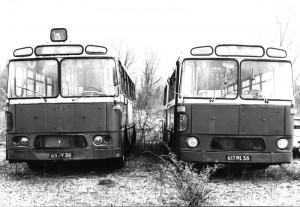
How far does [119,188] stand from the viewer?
7977 millimetres

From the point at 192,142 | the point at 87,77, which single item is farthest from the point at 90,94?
the point at 192,142

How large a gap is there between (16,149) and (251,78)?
5.27 metres

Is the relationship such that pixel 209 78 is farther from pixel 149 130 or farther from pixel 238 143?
pixel 149 130

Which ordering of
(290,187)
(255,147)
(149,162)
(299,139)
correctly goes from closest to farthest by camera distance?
1. (290,187)
2. (255,147)
3. (149,162)
4. (299,139)

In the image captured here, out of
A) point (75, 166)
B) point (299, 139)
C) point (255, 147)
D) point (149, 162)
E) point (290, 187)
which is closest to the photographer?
point (290, 187)

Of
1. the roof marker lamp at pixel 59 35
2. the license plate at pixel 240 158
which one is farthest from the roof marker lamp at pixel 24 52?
the license plate at pixel 240 158

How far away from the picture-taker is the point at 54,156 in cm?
903

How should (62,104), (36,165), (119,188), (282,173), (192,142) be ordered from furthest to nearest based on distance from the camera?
(36,165), (282,173), (62,104), (192,142), (119,188)

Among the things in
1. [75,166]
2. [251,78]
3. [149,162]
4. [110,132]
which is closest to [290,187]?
[251,78]

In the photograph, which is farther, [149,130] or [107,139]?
[149,130]

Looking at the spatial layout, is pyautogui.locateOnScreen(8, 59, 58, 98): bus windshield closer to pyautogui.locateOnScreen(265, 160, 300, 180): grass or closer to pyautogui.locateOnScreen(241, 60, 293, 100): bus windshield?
pyautogui.locateOnScreen(241, 60, 293, 100): bus windshield

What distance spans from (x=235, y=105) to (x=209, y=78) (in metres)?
0.79

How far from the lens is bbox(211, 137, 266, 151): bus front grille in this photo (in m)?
8.78

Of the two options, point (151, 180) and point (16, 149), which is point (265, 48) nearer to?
→ point (151, 180)
